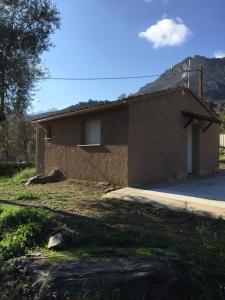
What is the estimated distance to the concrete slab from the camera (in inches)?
441

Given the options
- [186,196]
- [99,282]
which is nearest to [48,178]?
[186,196]

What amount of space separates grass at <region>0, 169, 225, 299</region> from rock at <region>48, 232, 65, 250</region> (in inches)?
5.1

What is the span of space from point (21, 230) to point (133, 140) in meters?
7.54

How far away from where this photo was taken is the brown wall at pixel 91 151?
585 inches

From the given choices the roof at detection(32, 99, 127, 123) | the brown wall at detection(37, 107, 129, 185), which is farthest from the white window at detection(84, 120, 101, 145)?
the roof at detection(32, 99, 127, 123)

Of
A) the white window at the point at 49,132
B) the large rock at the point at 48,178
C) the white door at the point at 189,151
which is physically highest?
the white window at the point at 49,132

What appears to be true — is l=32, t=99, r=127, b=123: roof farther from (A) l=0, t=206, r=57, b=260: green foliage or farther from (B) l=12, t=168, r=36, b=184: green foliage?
(A) l=0, t=206, r=57, b=260: green foliage

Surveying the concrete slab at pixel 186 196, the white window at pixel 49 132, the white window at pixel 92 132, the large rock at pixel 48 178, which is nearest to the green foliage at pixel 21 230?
the concrete slab at pixel 186 196

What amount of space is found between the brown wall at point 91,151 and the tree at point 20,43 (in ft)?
11.2

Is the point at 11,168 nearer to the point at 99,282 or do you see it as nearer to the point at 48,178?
the point at 48,178

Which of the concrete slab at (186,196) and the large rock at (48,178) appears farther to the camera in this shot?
the large rock at (48,178)

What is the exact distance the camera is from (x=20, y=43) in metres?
12.4

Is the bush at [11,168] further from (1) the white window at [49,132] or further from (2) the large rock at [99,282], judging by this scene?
(2) the large rock at [99,282]

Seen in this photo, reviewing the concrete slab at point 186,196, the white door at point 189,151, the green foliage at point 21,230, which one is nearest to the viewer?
the green foliage at point 21,230
